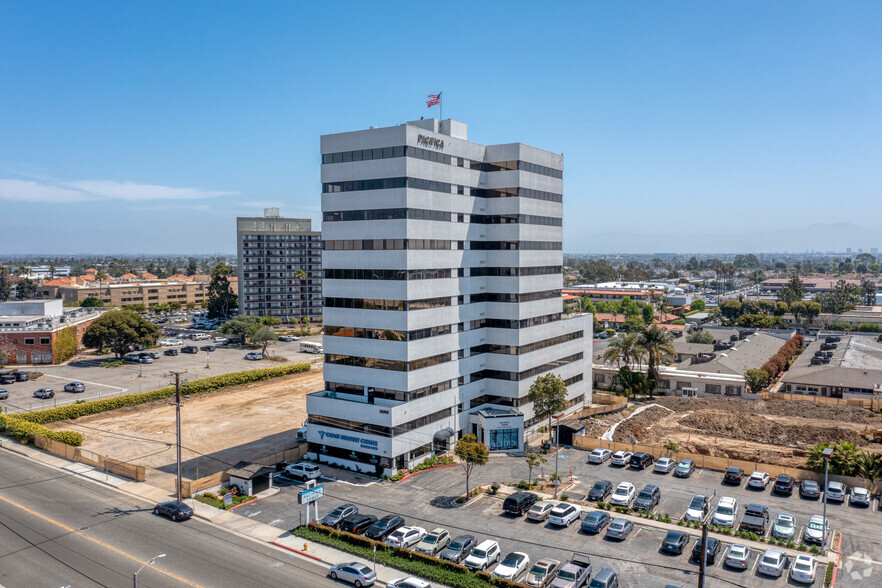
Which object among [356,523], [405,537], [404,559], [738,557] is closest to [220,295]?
[356,523]

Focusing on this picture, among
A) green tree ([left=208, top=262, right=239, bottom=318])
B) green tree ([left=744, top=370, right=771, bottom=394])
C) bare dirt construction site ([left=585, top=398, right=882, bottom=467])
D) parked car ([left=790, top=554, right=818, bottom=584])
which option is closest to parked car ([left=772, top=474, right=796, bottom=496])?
bare dirt construction site ([left=585, top=398, right=882, bottom=467])

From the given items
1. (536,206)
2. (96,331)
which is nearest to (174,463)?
(536,206)

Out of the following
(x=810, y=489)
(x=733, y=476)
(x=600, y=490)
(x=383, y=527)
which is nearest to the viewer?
(x=383, y=527)

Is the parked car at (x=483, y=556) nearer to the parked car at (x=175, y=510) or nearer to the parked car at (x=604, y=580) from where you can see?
the parked car at (x=604, y=580)

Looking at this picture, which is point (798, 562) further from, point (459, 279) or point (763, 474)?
point (459, 279)

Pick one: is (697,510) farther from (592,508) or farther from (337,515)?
(337,515)
